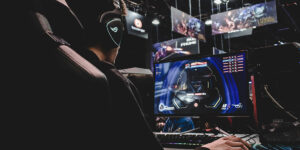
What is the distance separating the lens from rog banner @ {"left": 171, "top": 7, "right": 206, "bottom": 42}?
614 centimetres

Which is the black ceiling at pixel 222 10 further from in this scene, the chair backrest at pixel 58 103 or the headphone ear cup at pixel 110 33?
the chair backrest at pixel 58 103

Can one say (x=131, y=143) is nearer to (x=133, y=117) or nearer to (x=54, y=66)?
(x=133, y=117)

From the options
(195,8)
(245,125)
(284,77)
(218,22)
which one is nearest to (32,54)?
(284,77)

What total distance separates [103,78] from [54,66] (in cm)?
10

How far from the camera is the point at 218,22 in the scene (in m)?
6.77

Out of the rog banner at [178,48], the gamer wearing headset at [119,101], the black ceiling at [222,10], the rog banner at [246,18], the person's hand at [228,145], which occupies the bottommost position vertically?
the person's hand at [228,145]

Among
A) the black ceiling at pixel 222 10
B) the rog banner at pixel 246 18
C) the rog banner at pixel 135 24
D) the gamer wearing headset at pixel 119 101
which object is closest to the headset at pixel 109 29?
the gamer wearing headset at pixel 119 101

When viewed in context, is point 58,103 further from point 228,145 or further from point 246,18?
point 246,18

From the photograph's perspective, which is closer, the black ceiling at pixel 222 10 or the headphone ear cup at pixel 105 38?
the headphone ear cup at pixel 105 38

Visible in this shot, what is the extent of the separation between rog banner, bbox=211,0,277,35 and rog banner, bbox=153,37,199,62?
1.34 m

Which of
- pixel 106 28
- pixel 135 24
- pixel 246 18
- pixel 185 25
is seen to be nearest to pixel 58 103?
pixel 106 28

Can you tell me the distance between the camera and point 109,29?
1.00 m

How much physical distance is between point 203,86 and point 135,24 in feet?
16.2

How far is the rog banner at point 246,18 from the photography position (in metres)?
5.88
